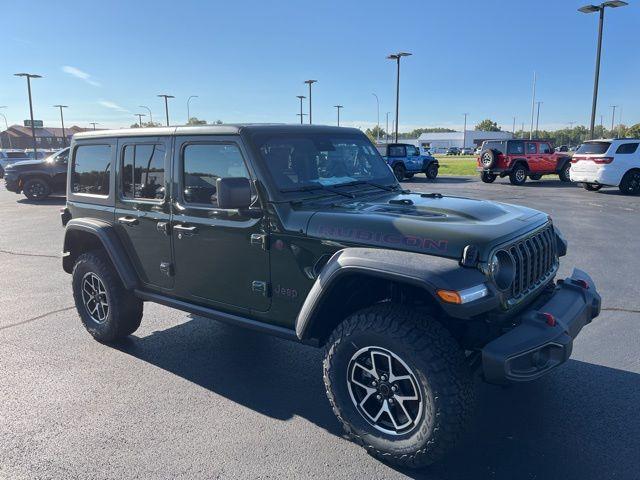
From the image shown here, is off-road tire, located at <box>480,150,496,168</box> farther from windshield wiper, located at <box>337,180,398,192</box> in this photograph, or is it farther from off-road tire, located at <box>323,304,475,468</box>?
off-road tire, located at <box>323,304,475,468</box>

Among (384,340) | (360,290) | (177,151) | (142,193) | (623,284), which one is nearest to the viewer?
(384,340)

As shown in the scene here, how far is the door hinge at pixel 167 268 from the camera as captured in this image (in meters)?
3.97

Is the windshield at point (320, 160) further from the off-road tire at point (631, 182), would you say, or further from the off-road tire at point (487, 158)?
the off-road tire at point (487, 158)

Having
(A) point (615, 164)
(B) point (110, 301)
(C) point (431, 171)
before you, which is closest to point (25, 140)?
(C) point (431, 171)

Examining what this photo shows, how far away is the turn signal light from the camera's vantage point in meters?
2.50

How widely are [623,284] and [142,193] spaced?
5.69m

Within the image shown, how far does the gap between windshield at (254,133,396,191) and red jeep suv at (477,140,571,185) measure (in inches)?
698

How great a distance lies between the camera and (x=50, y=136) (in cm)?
9688

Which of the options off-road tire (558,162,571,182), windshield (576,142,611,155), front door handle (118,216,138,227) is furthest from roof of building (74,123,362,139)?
off-road tire (558,162,571,182)


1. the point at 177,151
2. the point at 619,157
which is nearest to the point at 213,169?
the point at 177,151

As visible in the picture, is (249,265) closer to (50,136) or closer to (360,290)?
(360,290)

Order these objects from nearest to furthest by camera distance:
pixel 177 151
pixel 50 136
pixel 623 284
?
pixel 177 151, pixel 623 284, pixel 50 136

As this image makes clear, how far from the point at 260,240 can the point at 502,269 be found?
1.51 meters

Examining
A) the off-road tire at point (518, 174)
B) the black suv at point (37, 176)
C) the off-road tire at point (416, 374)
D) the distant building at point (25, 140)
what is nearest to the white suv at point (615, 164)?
the off-road tire at point (518, 174)
